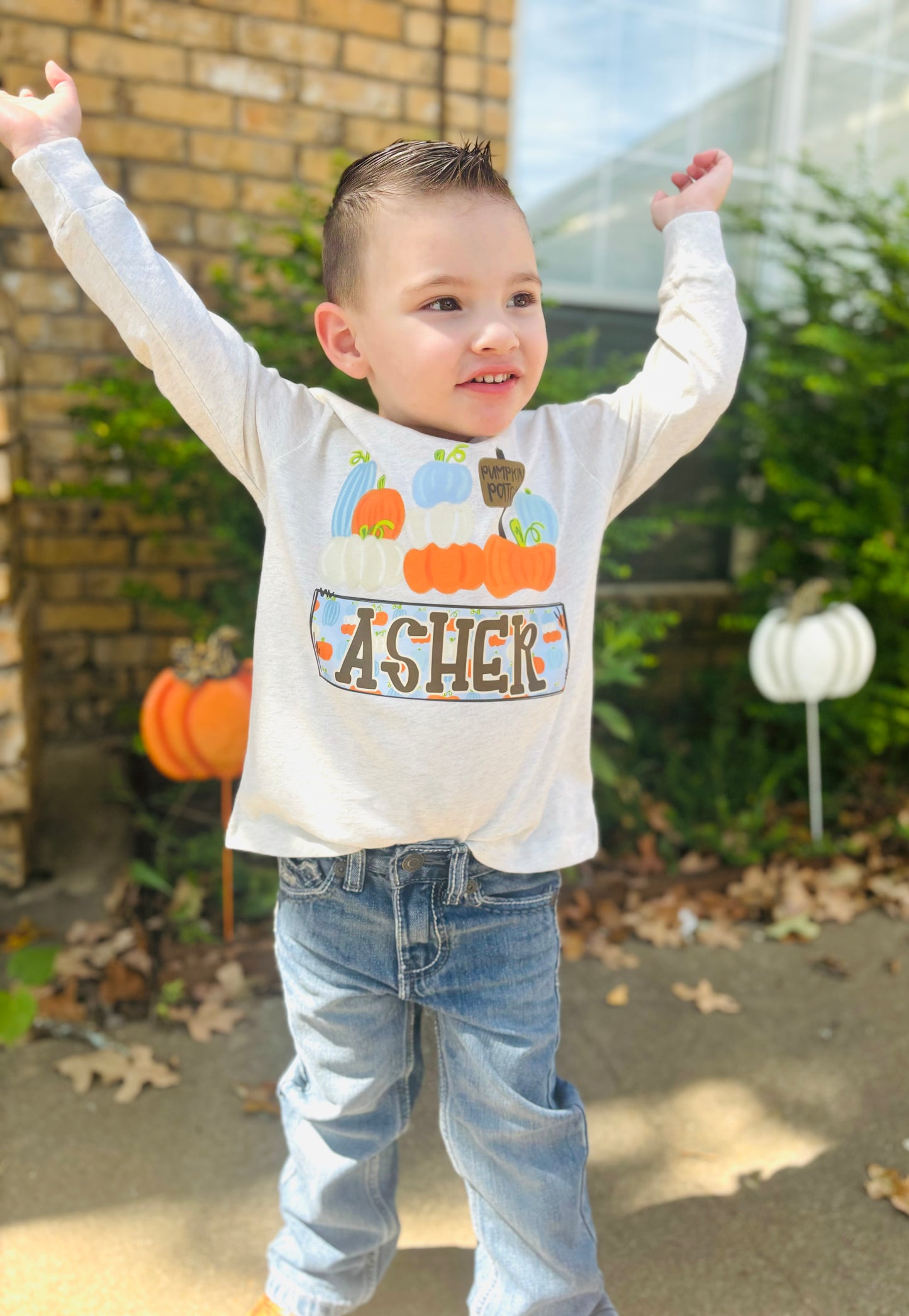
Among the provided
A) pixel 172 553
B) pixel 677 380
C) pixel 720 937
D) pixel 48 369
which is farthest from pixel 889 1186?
pixel 48 369

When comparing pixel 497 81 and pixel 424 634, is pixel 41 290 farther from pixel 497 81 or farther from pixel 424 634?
pixel 424 634

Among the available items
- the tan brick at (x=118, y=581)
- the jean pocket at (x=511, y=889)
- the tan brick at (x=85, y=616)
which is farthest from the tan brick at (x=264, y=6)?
the jean pocket at (x=511, y=889)

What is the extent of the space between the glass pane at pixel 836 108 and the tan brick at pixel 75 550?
3.51m

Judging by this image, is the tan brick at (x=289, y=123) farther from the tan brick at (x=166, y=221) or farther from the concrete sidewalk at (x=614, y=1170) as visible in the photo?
the concrete sidewalk at (x=614, y=1170)

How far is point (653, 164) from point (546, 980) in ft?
12.9

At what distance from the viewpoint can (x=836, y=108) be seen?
4559mm

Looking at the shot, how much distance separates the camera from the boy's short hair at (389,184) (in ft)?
4.26

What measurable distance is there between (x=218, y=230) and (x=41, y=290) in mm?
669

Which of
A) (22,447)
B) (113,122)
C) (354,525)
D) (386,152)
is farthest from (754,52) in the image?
(354,525)

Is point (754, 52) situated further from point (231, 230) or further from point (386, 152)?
point (386, 152)

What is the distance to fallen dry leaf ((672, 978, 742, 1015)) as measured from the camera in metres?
2.62

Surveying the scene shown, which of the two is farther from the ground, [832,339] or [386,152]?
[832,339]

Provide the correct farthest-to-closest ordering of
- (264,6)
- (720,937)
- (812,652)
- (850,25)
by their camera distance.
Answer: (850,25) < (264,6) < (812,652) < (720,937)

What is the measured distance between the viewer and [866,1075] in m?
2.38
